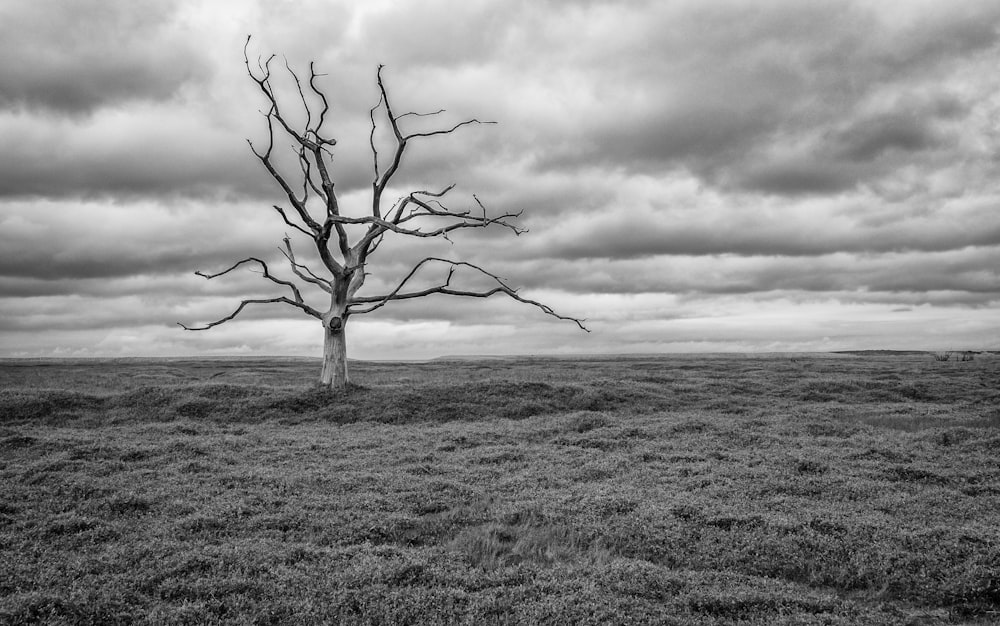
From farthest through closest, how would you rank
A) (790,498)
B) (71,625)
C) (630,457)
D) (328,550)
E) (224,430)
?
(224,430), (630,457), (790,498), (328,550), (71,625)

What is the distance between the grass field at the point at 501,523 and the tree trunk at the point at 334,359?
778cm

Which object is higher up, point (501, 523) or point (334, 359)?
point (334, 359)

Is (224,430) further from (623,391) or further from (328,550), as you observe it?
(623,391)

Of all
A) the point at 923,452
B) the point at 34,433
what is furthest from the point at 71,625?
the point at 923,452

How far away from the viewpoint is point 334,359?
35.8 metres

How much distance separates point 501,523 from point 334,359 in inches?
952

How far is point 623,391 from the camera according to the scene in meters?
38.1

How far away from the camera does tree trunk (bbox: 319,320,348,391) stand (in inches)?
1401

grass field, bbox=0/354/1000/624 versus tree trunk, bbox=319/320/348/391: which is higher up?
tree trunk, bbox=319/320/348/391

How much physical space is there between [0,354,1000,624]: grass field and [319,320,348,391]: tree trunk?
25.5 feet

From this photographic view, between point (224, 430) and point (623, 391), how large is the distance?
22.6 m

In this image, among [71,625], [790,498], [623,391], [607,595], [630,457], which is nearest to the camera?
[71,625]

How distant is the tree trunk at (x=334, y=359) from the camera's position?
35.6 meters

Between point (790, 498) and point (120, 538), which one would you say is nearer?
point (120, 538)
